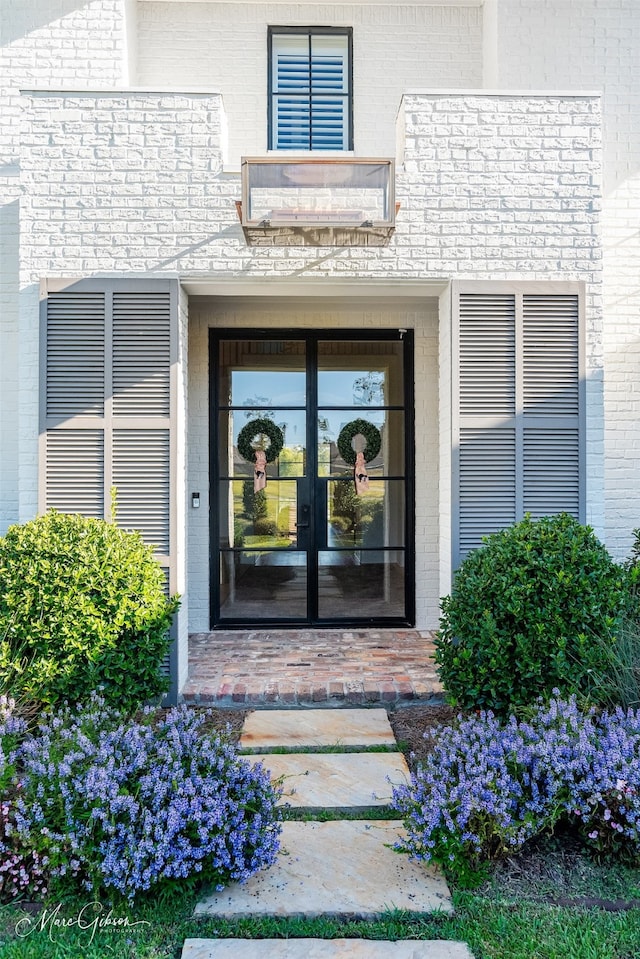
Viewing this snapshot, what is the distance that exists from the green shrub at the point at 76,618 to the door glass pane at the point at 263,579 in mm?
2065

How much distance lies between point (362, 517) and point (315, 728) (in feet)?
7.99

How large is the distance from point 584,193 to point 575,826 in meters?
4.15

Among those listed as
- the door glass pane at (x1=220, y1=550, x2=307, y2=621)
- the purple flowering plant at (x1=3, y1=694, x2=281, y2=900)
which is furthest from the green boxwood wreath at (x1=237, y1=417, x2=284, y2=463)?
the purple flowering plant at (x1=3, y1=694, x2=281, y2=900)

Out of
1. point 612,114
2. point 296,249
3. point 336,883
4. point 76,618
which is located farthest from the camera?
point 612,114

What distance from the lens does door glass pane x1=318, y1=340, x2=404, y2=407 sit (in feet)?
19.4

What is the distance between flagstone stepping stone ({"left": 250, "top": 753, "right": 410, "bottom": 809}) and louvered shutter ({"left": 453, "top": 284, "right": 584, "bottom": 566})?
1.64 m

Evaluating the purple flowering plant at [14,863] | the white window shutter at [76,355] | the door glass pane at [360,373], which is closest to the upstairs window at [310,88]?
the door glass pane at [360,373]

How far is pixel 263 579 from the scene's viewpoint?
5.94m

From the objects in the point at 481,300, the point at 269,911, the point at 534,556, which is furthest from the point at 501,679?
the point at 481,300

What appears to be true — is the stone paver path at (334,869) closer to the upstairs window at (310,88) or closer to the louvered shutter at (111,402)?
the louvered shutter at (111,402)

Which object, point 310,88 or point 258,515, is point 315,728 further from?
point 310,88

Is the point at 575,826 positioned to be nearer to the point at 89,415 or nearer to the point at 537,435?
the point at 537,435

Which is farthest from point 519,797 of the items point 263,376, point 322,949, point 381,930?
point 263,376

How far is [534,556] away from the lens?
357 centimetres
